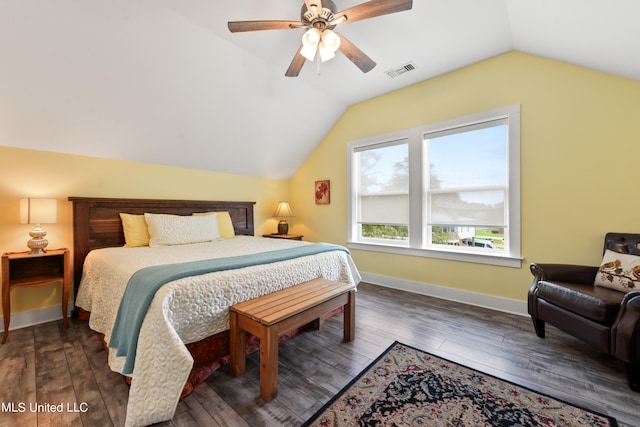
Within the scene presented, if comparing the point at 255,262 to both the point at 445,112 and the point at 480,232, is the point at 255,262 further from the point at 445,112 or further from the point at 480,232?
the point at 445,112

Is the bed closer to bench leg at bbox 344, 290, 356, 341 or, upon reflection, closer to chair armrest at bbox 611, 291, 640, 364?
bench leg at bbox 344, 290, 356, 341

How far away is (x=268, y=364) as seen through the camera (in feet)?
5.17

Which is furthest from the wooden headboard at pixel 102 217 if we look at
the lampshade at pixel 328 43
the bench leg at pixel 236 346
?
the lampshade at pixel 328 43

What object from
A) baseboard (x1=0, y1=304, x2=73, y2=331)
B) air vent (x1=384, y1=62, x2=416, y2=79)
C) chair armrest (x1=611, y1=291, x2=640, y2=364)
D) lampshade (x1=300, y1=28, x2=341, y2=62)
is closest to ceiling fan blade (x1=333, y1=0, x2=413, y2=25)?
lampshade (x1=300, y1=28, x2=341, y2=62)

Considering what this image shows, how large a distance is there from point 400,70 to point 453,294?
285cm

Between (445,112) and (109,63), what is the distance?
363 centimetres

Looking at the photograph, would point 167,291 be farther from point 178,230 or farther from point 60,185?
point 60,185

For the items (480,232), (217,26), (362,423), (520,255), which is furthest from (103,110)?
(520,255)

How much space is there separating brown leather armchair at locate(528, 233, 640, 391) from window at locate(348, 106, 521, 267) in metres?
0.59

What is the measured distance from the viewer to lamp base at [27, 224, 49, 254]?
249cm

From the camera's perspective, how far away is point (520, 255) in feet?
9.37

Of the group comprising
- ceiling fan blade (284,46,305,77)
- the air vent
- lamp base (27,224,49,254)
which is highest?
the air vent

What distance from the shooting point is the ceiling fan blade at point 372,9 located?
5.57 ft

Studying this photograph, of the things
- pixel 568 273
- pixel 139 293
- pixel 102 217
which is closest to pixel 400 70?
pixel 568 273
